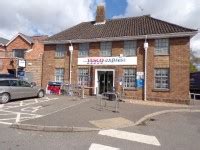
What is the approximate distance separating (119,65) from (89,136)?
529 inches

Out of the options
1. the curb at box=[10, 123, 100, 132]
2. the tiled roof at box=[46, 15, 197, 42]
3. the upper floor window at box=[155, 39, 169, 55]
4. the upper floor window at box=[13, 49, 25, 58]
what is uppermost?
the tiled roof at box=[46, 15, 197, 42]

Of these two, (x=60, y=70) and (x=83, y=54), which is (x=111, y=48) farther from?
(x=60, y=70)

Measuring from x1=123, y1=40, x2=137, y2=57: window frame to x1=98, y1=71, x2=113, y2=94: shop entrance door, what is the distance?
2218 mm

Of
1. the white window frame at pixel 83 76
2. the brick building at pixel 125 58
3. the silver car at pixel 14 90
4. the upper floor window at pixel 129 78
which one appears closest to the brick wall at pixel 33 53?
the brick building at pixel 125 58

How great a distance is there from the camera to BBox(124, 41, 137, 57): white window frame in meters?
21.4

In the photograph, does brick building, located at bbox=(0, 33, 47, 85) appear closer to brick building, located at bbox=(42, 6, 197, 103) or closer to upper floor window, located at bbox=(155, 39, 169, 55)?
brick building, located at bbox=(42, 6, 197, 103)

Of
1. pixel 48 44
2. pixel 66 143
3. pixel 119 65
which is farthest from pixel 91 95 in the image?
pixel 66 143

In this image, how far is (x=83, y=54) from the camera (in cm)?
2345

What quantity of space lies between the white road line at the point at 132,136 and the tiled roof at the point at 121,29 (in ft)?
41.8

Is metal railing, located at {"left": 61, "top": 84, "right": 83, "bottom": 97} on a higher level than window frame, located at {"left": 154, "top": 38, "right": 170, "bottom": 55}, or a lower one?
lower

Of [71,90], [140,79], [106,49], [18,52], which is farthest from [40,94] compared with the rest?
[18,52]

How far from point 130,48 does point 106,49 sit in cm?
222

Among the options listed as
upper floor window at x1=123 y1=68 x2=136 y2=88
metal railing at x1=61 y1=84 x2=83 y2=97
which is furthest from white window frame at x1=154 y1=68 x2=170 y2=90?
metal railing at x1=61 y1=84 x2=83 y2=97

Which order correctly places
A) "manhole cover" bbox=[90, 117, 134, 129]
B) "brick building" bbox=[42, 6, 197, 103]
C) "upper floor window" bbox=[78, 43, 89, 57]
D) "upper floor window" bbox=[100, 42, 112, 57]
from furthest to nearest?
1. "upper floor window" bbox=[78, 43, 89, 57]
2. "upper floor window" bbox=[100, 42, 112, 57]
3. "brick building" bbox=[42, 6, 197, 103]
4. "manhole cover" bbox=[90, 117, 134, 129]
